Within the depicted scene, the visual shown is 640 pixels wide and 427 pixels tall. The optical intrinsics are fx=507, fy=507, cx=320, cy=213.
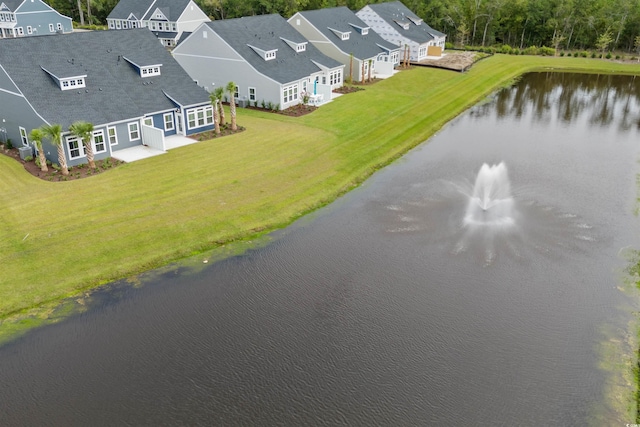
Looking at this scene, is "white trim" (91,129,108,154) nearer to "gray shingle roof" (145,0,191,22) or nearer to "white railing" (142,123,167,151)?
"white railing" (142,123,167,151)

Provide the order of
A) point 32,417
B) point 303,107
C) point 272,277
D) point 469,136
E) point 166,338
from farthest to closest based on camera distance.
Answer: point 303,107
point 469,136
point 272,277
point 166,338
point 32,417

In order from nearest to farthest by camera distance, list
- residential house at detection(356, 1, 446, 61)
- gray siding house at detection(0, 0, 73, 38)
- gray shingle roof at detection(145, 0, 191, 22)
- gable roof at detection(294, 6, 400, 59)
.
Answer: gable roof at detection(294, 6, 400, 59) < residential house at detection(356, 1, 446, 61) < gray siding house at detection(0, 0, 73, 38) < gray shingle roof at detection(145, 0, 191, 22)

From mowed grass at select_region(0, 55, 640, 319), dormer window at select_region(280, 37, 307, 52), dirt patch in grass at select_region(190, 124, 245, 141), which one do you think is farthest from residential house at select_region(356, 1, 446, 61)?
dirt patch in grass at select_region(190, 124, 245, 141)

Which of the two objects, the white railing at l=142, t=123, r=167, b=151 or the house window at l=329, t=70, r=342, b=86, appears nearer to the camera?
the white railing at l=142, t=123, r=167, b=151

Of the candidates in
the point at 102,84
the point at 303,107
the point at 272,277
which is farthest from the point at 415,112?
the point at 272,277

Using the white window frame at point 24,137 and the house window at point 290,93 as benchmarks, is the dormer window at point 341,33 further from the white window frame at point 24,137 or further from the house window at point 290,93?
the white window frame at point 24,137

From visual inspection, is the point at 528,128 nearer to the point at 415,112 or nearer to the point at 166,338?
the point at 415,112
